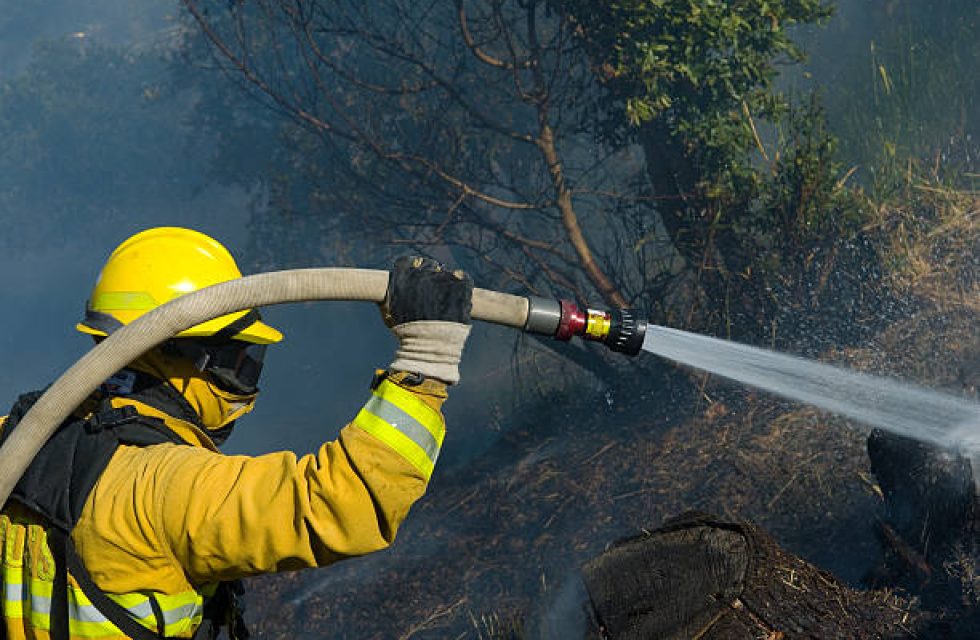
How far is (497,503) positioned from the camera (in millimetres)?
7973

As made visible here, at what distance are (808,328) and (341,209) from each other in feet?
A: 19.1

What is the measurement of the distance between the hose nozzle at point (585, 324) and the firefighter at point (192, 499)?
1.35ft

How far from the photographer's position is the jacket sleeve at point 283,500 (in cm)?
190

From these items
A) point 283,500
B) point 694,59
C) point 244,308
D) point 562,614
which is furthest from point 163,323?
point 694,59

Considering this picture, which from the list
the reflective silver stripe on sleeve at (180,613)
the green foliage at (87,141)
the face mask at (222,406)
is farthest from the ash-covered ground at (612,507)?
the green foliage at (87,141)

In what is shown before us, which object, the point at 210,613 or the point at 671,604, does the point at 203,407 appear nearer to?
the point at 210,613

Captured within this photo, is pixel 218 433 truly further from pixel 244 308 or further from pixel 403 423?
pixel 403 423

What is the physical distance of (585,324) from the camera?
2.59 m

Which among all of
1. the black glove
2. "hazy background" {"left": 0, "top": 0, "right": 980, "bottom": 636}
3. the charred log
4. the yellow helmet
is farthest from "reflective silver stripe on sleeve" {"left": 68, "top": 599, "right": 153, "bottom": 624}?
"hazy background" {"left": 0, "top": 0, "right": 980, "bottom": 636}

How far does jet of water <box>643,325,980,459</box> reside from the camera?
204 inches

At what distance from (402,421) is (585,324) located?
0.83 meters

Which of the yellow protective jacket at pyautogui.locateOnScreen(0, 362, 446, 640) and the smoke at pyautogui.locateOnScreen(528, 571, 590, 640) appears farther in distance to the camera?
the smoke at pyautogui.locateOnScreen(528, 571, 590, 640)

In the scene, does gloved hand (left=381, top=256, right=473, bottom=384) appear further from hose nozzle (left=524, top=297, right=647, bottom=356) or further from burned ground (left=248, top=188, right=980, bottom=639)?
burned ground (left=248, top=188, right=980, bottom=639)

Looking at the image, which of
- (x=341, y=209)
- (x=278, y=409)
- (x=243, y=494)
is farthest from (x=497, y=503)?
(x=278, y=409)
